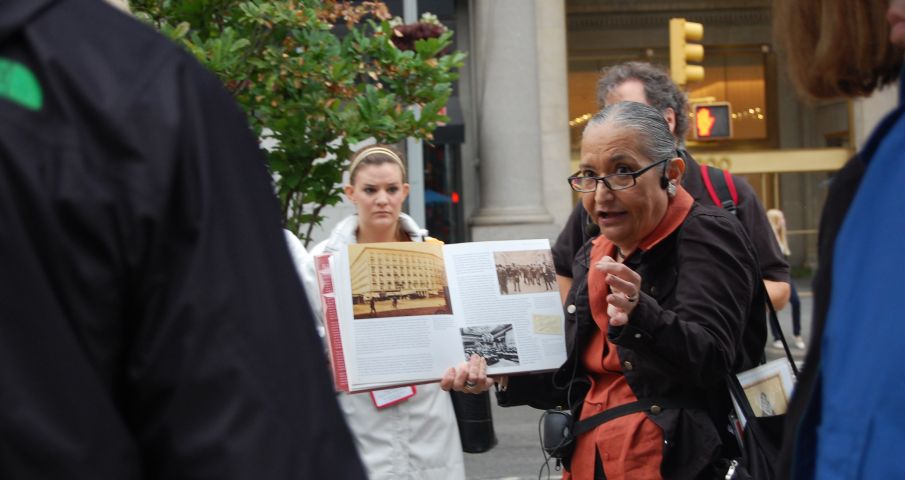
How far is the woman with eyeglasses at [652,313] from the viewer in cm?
306

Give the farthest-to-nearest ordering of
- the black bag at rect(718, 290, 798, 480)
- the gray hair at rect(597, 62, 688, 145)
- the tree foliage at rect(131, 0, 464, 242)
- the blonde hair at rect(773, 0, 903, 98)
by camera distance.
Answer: the tree foliage at rect(131, 0, 464, 242) < the gray hair at rect(597, 62, 688, 145) < the black bag at rect(718, 290, 798, 480) < the blonde hair at rect(773, 0, 903, 98)

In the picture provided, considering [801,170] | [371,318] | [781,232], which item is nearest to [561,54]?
[781,232]

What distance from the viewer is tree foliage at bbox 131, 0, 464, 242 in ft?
20.8

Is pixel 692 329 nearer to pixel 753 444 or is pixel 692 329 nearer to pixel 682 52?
pixel 753 444

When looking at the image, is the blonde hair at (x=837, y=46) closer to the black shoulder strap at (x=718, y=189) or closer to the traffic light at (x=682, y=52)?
the black shoulder strap at (x=718, y=189)

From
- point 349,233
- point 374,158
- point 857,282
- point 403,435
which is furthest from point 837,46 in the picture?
point 374,158

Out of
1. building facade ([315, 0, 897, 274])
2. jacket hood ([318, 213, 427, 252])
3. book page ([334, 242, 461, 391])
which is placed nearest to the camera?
book page ([334, 242, 461, 391])

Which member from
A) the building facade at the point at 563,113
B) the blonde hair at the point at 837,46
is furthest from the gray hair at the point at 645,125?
the building facade at the point at 563,113

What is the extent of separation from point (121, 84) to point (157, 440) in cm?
37

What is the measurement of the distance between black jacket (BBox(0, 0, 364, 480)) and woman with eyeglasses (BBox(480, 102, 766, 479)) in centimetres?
191

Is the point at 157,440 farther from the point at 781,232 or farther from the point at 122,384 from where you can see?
the point at 781,232

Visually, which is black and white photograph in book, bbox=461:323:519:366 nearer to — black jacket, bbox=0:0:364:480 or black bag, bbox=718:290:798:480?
black bag, bbox=718:290:798:480

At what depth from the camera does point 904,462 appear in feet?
4.49

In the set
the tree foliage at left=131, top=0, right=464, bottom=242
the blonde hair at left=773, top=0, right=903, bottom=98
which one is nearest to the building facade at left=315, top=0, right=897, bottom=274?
the tree foliage at left=131, top=0, right=464, bottom=242
